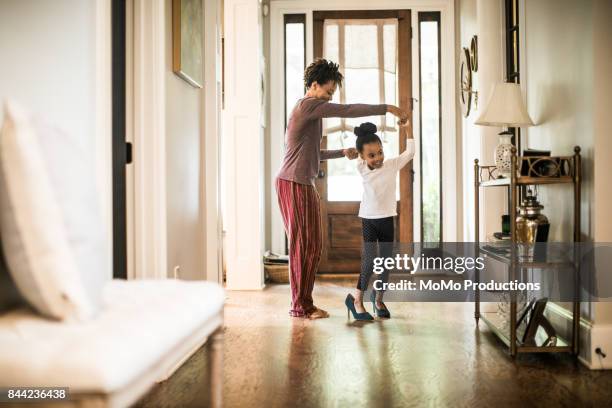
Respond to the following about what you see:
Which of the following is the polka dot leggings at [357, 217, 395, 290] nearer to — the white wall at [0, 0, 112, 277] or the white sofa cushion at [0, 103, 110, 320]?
the white wall at [0, 0, 112, 277]

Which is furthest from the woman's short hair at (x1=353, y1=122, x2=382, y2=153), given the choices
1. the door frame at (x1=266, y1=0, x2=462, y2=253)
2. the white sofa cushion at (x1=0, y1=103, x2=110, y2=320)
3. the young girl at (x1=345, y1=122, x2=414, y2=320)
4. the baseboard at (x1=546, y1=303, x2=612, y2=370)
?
the white sofa cushion at (x1=0, y1=103, x2=110, y2=320)

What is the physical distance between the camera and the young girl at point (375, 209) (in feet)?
11.9

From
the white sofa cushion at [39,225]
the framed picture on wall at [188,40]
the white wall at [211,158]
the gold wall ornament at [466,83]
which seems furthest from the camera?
the gold wall ornament at [466,83]

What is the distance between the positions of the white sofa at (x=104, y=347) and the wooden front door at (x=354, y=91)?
14.9ft

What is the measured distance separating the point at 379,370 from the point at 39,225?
1729mm

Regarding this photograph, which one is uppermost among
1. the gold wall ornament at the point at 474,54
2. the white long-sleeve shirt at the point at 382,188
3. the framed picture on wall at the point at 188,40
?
the gold wall ornament at the point at 474,54

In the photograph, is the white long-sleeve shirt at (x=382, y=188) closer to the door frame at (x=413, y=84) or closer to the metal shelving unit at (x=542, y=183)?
the metal shelving unit at (x=542, y=183)

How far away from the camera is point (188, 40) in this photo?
2.90 m

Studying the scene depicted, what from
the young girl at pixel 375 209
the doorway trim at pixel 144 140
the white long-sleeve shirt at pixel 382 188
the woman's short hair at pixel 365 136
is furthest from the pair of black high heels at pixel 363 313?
the doorway trim at pixel 144 140

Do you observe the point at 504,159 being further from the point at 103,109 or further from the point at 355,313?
the point at 103,109

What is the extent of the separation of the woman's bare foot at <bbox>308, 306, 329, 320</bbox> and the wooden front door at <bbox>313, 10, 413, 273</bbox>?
83.1 inches

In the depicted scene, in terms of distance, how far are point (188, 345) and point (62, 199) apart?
42 centimetres
